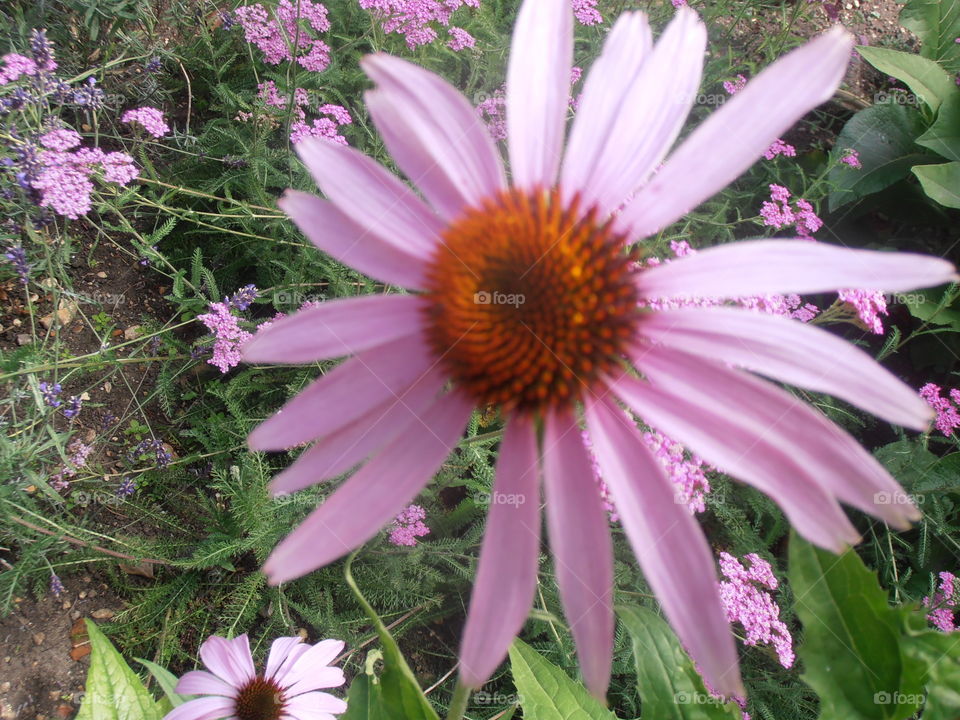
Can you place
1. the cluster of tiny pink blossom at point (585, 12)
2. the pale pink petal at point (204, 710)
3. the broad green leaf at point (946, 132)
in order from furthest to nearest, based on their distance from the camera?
the broad green leaf at point (946, 132)
the cluster of tiny pink blossom at point (585, 12)
the pale pink petal at point (204, 710)

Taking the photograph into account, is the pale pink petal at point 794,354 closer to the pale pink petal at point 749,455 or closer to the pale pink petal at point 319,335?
the pale pink petal at point 749,455

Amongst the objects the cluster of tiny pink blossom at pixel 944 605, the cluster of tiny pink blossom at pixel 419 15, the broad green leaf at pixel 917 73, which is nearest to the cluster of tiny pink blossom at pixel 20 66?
the cluster of tiny pink blossom at pixel 419 15

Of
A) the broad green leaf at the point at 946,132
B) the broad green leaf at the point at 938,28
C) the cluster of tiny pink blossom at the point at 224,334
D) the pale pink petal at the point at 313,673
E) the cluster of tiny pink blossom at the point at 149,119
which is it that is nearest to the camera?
the pale pink petal at the point at 313,673

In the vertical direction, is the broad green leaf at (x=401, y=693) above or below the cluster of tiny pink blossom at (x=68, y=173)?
Result: below

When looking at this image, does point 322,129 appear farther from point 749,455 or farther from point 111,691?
point 749,455

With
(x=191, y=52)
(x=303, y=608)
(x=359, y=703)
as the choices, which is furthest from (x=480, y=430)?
(x=191, y=52)
